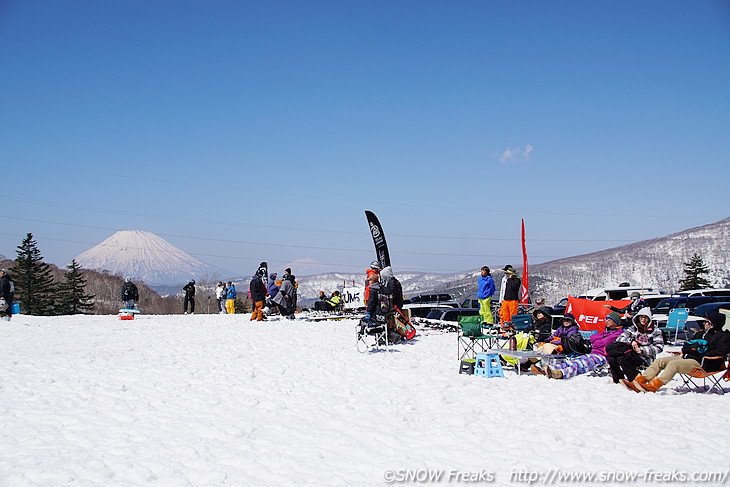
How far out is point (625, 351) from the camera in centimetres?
834

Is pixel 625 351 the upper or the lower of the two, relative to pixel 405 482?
upper

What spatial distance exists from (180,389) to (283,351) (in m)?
3.97

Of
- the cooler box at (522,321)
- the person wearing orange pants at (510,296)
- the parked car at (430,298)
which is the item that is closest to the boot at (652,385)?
the cooler box at (522,321)

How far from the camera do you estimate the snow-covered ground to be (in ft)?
16.2

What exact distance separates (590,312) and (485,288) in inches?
123

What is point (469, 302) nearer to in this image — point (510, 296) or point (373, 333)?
point (510, 296)

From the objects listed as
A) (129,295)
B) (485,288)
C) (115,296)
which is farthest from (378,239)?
(115,296)

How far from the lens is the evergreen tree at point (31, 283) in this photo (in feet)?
184

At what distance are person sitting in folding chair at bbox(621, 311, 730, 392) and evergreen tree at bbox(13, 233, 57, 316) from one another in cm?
6019

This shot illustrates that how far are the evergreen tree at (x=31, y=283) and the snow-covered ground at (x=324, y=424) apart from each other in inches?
2058

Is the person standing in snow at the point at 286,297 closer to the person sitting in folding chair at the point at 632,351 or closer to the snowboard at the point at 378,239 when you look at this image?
the snowboard at the point at 378,239

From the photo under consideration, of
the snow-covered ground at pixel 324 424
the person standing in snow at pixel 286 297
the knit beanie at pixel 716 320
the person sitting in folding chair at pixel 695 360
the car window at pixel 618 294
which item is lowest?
the snow-covered ground at pixel 324 424

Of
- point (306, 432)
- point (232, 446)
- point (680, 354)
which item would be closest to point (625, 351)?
point (680, 354)

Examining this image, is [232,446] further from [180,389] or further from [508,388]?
[508,388]
